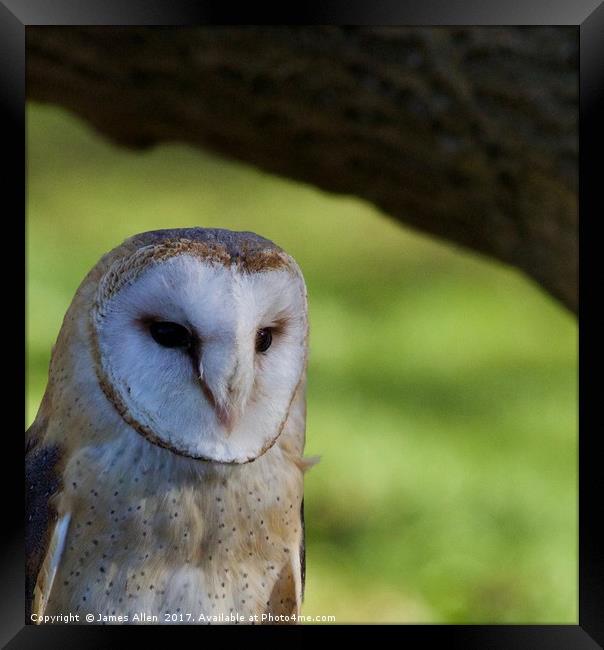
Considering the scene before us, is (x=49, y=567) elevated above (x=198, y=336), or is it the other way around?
→ (x=198, y=336)

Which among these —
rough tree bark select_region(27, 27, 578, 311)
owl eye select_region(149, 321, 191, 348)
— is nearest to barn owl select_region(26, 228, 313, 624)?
owl eye select_region(149, 321, 191, 348)

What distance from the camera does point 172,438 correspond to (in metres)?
1.32

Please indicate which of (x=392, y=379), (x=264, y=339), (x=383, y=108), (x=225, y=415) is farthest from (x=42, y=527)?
(x=383, y=108)

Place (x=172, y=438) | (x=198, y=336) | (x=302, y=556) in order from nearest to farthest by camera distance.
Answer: (x=198, y=336) → (x=172, y=438) → (x=302, y=556)

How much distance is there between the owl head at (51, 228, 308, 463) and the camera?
3.97ft

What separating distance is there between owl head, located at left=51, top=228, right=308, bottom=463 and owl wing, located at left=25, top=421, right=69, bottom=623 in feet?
0.55

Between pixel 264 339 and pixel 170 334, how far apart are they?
147 millimetres

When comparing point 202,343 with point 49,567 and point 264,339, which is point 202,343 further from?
point 49,567

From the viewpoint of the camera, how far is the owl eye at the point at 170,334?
123 cm

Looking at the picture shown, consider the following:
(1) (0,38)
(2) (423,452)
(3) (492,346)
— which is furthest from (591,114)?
(1) (0,38)

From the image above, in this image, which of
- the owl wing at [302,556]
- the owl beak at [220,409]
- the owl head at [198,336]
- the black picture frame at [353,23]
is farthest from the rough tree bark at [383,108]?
the owl wing at [302,556]

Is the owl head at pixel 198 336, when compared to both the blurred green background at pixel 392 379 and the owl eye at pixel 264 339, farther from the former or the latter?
the blurred green background at pixel 392 379

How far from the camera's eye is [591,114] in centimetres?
140

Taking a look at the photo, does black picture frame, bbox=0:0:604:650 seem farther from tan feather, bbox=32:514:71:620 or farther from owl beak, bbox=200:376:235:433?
owl beak, bbox=200:376:235:433
